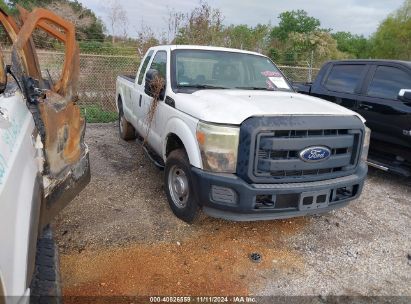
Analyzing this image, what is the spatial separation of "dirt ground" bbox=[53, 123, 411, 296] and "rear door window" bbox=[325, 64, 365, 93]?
2.08 metres

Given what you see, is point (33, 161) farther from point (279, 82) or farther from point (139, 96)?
point (279, 82)

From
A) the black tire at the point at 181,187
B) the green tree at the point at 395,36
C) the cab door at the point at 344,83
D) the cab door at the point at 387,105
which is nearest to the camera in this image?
the black tire at the point at 181,187

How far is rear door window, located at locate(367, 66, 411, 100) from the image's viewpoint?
5.32 m

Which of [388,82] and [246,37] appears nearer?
[388,82]

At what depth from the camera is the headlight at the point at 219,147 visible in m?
3.24

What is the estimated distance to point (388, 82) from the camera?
18.1 ft

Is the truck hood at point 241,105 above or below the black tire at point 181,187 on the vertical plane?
above

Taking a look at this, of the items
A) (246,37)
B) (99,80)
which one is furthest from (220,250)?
(246,37)

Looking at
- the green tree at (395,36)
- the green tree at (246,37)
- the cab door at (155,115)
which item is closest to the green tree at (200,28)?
the green tree at (246,37)

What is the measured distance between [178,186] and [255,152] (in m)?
1.09

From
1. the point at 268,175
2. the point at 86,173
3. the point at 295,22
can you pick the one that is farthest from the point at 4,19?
the point at 295,22

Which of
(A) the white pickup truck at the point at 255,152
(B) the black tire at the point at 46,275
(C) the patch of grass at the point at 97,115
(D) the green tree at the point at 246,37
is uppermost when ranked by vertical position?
Answer: (D) the green tree at the point at 246,37

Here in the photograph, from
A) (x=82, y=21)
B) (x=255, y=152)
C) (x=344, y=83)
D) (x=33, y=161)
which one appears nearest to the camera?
(x=33, y=161)

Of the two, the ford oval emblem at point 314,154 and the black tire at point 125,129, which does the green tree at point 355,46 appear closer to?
the black tire at point 125,129
